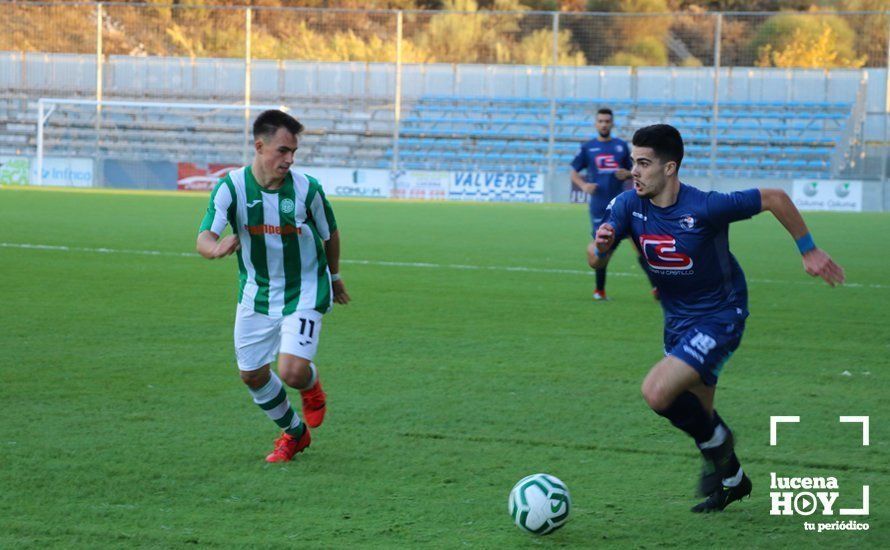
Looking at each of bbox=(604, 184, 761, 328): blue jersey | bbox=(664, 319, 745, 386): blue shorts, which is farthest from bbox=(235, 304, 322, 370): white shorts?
bbox=(664, 319, 745, 386): blue shorts

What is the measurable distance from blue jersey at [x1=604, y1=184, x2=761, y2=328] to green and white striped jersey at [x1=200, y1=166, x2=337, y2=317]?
1.46 metres

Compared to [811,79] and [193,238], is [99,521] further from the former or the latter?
[811,79]

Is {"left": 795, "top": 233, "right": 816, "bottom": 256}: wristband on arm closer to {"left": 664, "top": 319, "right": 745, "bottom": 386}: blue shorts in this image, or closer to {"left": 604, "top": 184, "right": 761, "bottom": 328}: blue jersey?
{"left": 604, "top": 184, "right": 761, "bottom": 328}: blue jersey

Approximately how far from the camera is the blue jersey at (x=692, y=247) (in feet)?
16.3

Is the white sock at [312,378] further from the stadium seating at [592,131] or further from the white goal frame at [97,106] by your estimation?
the stadium seating at [592,131]

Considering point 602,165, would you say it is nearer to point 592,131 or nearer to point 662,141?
point 662,141

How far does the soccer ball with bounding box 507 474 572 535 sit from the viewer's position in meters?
4.40

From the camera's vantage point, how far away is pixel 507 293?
12.1 m

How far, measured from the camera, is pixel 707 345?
4.89 m

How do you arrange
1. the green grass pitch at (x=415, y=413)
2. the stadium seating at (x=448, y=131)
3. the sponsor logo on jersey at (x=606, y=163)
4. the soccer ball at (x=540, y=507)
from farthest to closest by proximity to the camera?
the stadium seating at (x=448, y=131) < the sponsor logo on jersey at (x=606, y=163) < the green grass pitch at (x=415, y=413) < the soccer ball at (x=540, y=507)

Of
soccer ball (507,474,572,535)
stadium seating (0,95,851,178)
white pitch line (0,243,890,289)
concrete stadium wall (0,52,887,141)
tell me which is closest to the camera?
soccer ball (507,474,572,535)

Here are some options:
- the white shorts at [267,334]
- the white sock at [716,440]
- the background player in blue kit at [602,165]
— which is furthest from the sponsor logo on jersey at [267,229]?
the background player in blue kit at [602,165]

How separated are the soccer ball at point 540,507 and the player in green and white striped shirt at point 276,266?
144 cm

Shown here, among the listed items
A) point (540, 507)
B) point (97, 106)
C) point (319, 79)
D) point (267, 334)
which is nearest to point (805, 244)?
point (540, 507)
